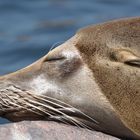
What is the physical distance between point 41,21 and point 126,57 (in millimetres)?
5354

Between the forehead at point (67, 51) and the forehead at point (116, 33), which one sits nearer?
the forehead at point (116, 33)

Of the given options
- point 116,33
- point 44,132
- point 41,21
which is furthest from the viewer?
point 41,21

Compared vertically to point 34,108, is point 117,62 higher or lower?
higher

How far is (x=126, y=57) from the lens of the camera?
6.05m

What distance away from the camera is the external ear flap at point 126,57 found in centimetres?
600

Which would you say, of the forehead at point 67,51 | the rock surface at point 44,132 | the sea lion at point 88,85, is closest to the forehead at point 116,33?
the sea lion at point 88,85

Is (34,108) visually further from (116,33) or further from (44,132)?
(116,33)

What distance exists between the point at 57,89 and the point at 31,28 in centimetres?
482

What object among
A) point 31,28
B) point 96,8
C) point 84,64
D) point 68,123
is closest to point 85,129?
point 68,123

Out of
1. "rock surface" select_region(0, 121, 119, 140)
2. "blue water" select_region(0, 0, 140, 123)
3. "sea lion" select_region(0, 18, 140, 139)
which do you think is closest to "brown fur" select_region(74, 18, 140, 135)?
"sea lion" select_region(0, 18, 140, 139)

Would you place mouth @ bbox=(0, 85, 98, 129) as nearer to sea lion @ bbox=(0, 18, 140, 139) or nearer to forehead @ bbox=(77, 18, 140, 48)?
sea lion @ bbox=(0, 18, 140, 139)

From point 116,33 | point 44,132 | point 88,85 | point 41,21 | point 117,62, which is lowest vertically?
point 41,21

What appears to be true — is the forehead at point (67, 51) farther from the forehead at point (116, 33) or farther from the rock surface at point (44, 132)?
the rock surface at point (44, 132)

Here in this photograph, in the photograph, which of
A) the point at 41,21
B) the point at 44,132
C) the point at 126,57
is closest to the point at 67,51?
the point at 126,57
